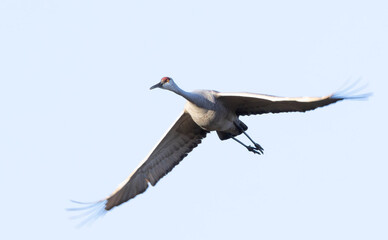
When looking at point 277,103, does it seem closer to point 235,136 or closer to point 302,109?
point 302,109

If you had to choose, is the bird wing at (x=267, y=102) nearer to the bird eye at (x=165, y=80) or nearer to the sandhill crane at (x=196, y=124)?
the sandhill crane at (x=196, y=124)

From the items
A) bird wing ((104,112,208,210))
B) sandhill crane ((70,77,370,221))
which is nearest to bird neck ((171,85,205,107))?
sandhill crane ((70,77,370,221))

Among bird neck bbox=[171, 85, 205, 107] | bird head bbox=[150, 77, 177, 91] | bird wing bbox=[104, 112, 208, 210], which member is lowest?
bird wing bbox=[104, 112, 208, 210]

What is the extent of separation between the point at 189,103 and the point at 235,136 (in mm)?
1750

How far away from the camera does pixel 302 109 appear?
17266mm

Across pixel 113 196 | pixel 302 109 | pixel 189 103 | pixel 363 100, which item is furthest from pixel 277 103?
pixel 113 196

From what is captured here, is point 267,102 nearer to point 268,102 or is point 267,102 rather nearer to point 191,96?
point 268,102

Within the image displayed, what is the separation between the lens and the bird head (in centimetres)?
1778

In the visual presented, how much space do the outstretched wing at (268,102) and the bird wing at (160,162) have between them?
129cm

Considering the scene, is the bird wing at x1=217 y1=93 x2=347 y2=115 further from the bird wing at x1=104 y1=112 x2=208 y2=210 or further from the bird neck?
the bird wing at x1=104 y1=112 x2=208 y2=210

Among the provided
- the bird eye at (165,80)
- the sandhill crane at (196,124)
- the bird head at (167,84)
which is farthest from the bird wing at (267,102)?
the bird eye at (165,80)

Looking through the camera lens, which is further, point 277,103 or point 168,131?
point 168,131

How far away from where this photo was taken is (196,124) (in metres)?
19.3

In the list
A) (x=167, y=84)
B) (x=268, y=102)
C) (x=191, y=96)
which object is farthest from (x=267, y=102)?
(x=167, y=84)
